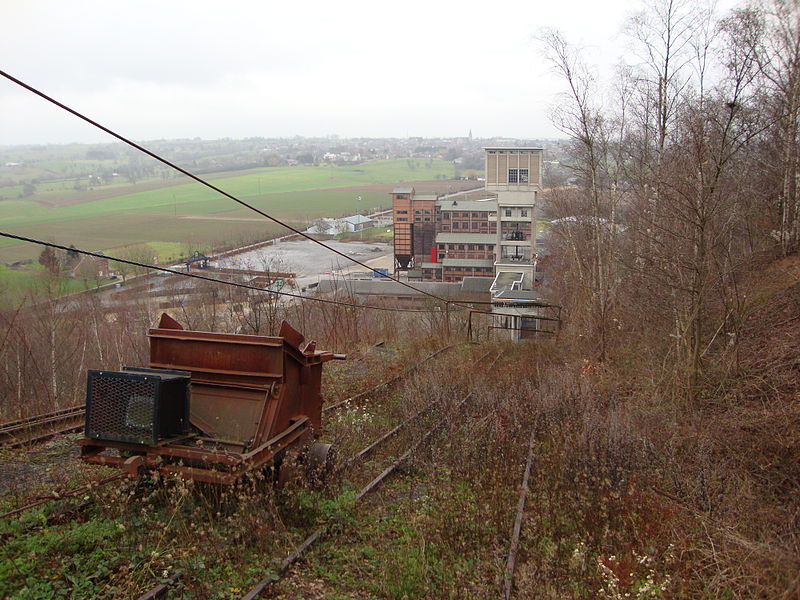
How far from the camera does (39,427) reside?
8.91m

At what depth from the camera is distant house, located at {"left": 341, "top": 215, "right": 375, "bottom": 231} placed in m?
85.1

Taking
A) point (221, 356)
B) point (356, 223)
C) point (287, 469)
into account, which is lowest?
point (287, 469)

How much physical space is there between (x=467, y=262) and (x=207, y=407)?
4852 centimetres

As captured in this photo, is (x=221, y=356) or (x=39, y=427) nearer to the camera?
(x=221, y=356)

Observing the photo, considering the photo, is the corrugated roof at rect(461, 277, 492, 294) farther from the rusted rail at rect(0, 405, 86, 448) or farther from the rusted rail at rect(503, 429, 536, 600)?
the rusted rail at rect(503, 429, 536, 600)

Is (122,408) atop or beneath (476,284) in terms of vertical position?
atop

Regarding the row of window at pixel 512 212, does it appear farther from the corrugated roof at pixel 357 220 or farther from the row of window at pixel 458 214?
the corrugated roof at pixel 357 220

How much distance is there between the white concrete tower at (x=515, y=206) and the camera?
4525cm

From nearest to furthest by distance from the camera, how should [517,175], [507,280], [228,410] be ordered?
[228,410] < [507,280] < [517,175]

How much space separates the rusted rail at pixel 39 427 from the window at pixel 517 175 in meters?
40.0

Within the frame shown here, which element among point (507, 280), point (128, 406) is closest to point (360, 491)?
point (128, 406)

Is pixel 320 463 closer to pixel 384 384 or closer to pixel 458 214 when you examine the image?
pixel 384 384

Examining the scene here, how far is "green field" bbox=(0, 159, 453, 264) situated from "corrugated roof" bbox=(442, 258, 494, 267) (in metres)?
24.1

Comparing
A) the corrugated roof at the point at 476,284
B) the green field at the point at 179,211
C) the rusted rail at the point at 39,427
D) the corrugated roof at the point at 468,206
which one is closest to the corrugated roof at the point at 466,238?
the corrugated roof at the point at 468,206
